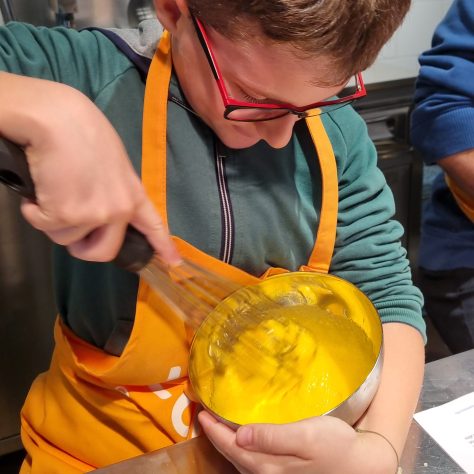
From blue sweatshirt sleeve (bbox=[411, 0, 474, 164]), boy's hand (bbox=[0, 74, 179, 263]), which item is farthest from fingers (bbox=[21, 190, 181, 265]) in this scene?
blue sweatshirt sleeve (bbox=[411, 0, 474, 164])

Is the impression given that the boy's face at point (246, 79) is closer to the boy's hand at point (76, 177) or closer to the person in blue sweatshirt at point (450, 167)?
the boy's hand at point (76, 177)

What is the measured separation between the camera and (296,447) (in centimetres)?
56

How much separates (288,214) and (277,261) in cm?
7

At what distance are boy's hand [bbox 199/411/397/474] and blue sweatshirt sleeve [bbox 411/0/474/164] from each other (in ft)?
2.18

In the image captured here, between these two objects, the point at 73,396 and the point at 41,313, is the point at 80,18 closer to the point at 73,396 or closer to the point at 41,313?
the point at 41,313

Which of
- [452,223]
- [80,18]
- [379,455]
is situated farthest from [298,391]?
[80,18]

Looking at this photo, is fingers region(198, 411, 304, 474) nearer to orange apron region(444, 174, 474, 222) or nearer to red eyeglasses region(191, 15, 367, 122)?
red eyeglasses region(191, 15, 367, 122)

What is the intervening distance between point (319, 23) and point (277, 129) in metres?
0.16

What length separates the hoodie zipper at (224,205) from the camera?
738 millimetres

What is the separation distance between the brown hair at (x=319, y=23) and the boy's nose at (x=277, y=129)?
82 mm

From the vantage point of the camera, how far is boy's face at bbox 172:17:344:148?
0.57m

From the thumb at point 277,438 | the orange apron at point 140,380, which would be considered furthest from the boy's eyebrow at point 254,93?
the thumb at point 277,438

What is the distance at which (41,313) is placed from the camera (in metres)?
1.24

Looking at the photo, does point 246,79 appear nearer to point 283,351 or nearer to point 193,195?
point 193,195
